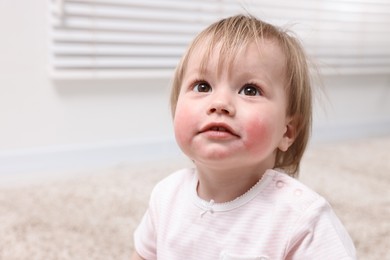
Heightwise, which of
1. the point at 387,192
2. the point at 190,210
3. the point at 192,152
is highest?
the point at 192,152

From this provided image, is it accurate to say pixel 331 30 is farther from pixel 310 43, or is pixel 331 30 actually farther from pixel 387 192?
pixel 387 192

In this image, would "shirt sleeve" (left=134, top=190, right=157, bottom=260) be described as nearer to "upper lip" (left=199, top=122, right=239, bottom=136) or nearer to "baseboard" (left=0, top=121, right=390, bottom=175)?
"upper lip" (left=199, top=122, right=239, bottom=136)

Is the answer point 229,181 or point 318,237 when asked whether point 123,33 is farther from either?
point 318,237

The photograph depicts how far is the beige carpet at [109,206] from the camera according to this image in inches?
41.5

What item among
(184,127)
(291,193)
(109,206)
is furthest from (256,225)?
(109,206)

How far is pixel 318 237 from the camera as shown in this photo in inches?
24.5

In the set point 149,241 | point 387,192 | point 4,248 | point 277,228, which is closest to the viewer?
point 277,228

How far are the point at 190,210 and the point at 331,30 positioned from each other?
176cm

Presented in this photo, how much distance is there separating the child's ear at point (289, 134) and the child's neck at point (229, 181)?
0.16ft

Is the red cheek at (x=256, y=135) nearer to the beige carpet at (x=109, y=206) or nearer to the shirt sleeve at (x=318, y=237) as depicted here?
the shirt sleeve at (x=318, y=237)

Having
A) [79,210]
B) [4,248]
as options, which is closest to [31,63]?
[79,210]

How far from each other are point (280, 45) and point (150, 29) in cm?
117

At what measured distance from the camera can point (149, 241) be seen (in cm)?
82

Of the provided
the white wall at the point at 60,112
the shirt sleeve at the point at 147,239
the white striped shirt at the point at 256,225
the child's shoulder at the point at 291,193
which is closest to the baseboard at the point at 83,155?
the white wall at the point at 60,112
